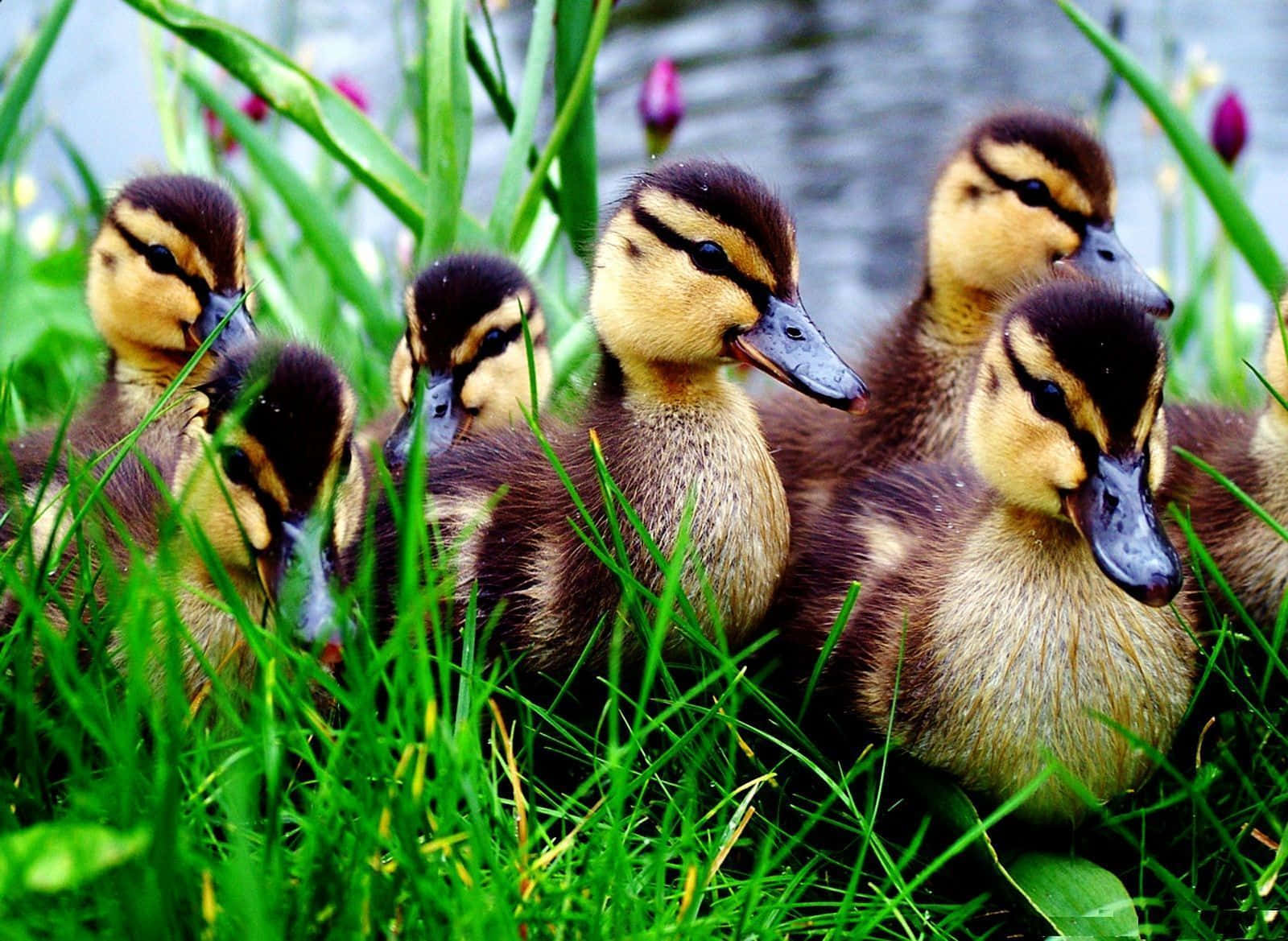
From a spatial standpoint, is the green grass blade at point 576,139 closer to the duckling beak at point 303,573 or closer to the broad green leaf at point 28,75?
the broad green leaf at point 28,75

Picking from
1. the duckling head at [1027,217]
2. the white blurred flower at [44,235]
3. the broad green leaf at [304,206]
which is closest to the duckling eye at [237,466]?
the duckling head at [1027,217]

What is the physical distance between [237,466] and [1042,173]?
1.66m

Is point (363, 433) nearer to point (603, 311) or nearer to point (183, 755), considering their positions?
point (603, 311)

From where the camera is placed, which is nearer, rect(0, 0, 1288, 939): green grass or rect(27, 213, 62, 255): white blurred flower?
rect(0, 0, 1288, 939): green grass

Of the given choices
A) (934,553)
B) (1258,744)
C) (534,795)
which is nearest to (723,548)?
(934,553)

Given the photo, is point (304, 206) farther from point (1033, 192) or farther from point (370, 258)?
point (1033, 192)

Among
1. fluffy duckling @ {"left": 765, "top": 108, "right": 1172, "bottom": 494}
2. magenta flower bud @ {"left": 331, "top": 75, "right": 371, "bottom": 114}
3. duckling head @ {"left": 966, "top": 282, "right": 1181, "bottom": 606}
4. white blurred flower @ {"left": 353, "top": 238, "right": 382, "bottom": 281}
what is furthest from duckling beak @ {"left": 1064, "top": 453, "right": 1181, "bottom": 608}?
white blurred flower @ {"left": 353, "top": 238, "right": 382, "bottom": 281}

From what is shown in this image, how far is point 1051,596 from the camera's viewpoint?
1.87 metres

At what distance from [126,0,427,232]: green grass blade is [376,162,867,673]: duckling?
86cm

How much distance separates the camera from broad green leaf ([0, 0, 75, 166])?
8.23 feet

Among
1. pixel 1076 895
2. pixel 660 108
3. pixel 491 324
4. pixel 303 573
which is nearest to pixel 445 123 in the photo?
pixel 491 324

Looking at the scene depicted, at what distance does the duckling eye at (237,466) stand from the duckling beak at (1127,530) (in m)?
1.00

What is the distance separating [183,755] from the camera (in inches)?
64.8

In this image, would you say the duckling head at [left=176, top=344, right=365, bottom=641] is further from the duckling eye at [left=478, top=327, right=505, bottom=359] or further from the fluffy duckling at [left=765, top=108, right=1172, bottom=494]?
the fluffy duckling at [left=765, top=108, right=1172, bottom=494]
